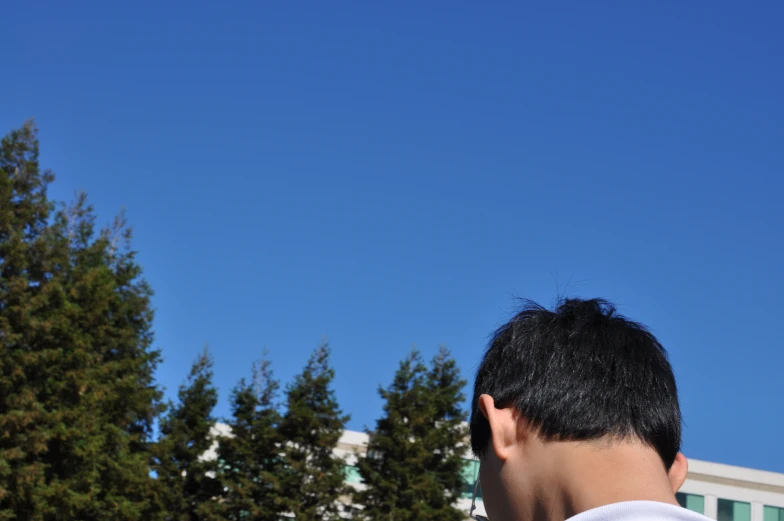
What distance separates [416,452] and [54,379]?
48.7 feet

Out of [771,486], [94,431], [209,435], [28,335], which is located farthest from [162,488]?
[771,486]

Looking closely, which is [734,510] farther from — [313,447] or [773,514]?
[313,447]

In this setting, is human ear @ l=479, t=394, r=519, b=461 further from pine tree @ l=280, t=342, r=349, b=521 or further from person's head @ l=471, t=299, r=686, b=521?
pine tree @ l=280, t=342, r=349, b=521

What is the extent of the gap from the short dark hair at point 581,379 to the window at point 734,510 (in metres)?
58.3

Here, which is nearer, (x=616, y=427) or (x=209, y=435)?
(x=616, y=427)

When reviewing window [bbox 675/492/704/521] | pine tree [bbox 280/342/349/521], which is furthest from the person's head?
window [bbox 675/492/704/521]

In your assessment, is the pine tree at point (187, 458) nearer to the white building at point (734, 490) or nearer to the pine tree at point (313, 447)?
the pine tree at point (313, 447)

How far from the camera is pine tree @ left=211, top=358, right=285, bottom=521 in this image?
36.9 metres

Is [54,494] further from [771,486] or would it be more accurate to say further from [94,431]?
[771,486]

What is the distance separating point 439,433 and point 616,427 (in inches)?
1498

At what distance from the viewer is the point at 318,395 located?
3916 centimetres

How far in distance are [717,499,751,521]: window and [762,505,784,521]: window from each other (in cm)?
103

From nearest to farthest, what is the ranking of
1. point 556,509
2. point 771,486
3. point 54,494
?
point 556,509 < point 54,494 < point 771,486

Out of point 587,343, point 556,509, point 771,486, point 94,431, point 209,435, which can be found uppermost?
point 771,486
